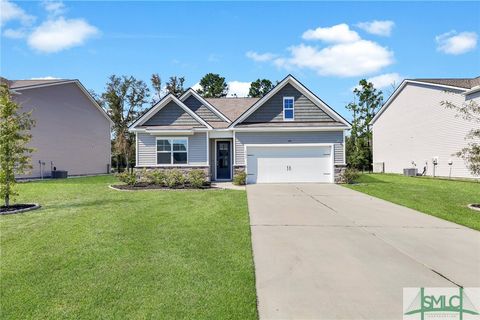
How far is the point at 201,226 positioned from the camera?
23.5 feet

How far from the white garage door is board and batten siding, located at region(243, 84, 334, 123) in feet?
5.75

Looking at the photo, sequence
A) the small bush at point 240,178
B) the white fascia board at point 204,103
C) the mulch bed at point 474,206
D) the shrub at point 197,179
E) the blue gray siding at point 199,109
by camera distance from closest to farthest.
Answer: the mulch bed at point 474,206 < the shrub at point 197,179 < the small bush at point 240,178 < the white fascia board at point 204,103 < the blue gray siding at point 199,109

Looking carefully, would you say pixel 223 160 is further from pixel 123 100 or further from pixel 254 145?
pixel 123 100

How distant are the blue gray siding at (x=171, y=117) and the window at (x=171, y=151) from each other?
0.97 m

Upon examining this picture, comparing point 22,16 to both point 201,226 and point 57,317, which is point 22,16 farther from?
point 57,317

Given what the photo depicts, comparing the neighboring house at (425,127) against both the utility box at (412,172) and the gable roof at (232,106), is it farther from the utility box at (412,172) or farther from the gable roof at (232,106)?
the gable roof at (232,106)

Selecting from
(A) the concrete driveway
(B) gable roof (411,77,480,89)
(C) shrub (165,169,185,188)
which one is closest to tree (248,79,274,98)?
(B) gable roof (411,77,480,89)

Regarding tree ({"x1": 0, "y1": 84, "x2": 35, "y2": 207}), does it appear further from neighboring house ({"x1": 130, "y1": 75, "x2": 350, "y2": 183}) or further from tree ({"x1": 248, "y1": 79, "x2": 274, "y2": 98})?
tree ({"x1": 248, "y1": 79, "x2": 274, "y2": 98})

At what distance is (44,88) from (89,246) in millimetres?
21429

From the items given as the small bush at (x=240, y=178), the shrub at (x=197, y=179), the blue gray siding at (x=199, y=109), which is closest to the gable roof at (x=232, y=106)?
the blue gray siding at (x=199, y=109)

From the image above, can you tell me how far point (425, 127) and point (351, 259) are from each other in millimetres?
22205

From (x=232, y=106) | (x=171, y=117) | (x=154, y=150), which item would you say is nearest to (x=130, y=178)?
(x=154, y=150)

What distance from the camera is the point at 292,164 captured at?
17438mm

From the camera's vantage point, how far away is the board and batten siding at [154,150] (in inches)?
683
